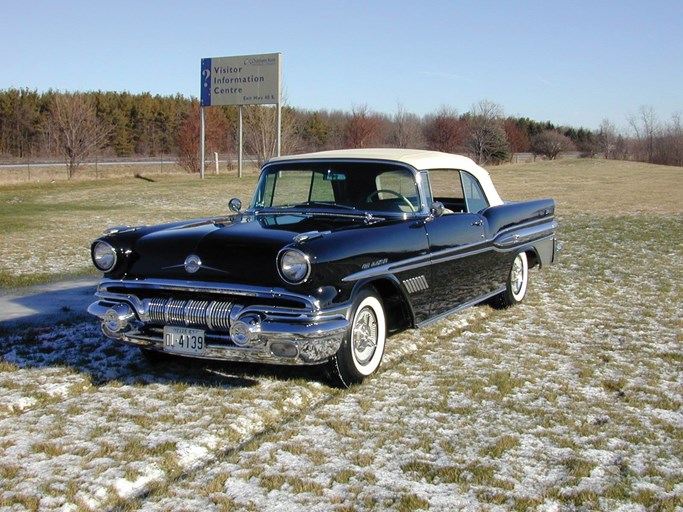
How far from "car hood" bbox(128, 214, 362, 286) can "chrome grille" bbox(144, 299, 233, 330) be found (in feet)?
0.53

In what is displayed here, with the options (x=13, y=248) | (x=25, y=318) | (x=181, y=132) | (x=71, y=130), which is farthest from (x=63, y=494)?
(x=181, y=132)

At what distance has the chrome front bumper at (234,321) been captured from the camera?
459cm

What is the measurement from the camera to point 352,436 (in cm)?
420

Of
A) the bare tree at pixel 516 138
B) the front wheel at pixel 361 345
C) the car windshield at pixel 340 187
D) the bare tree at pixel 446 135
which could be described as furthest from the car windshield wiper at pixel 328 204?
the bare tree at pixel 516 138

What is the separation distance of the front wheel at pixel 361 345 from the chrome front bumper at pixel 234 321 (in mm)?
172

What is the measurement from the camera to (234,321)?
4633 mm

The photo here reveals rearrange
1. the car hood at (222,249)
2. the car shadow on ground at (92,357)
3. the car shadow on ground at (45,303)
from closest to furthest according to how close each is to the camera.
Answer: the car hood at (222,249)
the car shadow on ground at (92,357)
the car shadow on ground at (45,303)

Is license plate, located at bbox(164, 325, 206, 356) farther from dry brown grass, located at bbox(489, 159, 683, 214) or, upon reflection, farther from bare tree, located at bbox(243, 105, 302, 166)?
bare tree, located at bbox(243, 105, 302, 166)

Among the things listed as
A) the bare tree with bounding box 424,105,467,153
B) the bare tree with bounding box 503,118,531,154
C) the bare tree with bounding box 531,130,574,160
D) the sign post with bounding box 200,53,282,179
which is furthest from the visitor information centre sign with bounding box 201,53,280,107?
the bare tree with bounding box 531,130,574,160

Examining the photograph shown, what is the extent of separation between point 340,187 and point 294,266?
1602mm

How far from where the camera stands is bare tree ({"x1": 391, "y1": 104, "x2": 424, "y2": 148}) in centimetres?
5122

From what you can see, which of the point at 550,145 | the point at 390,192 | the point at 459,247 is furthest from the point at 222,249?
the point at 550,145

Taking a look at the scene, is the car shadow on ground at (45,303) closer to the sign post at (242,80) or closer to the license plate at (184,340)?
the license plate at (184,340)

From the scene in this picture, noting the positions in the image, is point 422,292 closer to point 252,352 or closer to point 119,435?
point 252,352
